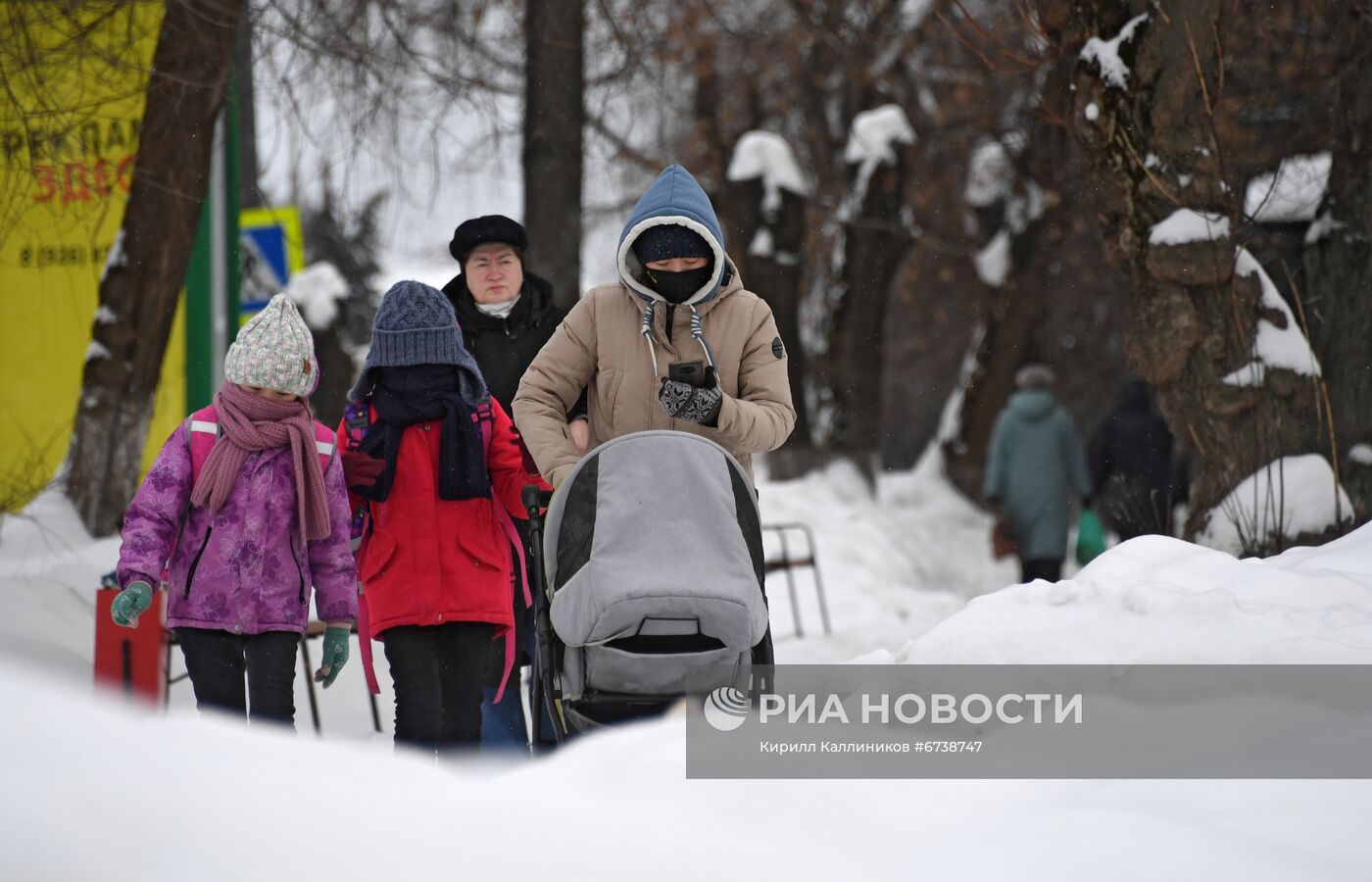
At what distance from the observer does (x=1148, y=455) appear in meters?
10.4

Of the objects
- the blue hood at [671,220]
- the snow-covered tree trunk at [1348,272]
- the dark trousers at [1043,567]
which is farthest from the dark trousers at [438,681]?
the dark trousers at [1043,567]

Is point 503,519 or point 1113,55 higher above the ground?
point 1113,55

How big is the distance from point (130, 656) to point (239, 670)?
5.32 ft

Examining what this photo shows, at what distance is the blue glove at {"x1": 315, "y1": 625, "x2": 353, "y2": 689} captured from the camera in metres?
4.52

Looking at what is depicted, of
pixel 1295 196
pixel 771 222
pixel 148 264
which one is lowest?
pixel 148 264

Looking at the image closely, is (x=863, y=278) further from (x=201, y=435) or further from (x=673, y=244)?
(x=201, y=435)

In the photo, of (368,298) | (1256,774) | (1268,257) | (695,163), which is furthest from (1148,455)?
(368,298)

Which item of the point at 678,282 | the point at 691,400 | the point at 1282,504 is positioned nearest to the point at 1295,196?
the point at 1282,504

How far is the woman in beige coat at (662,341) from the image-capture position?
4441 mm

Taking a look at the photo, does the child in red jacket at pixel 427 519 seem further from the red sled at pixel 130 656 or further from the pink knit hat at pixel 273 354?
the red sled at pixel 130 656

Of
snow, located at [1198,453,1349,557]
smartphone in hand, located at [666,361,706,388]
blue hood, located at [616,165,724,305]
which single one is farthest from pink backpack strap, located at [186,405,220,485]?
snow, located at [1198,453,1349,557]

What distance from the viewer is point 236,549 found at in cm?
445

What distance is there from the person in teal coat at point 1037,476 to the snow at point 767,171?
21.5ft

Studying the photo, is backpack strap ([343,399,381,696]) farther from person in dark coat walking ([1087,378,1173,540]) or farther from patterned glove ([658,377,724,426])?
person in dark coat walking ([1087,378,1173,540])
